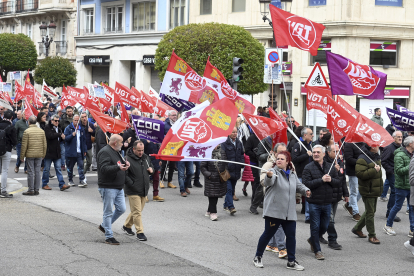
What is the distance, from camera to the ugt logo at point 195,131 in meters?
7.89

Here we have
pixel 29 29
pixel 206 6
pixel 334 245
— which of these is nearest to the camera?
pixel 334 245

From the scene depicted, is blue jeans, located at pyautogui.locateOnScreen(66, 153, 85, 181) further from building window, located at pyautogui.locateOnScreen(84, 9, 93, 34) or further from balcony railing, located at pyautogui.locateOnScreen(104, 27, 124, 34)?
building window, located at pyautogui.locateOnScreen(84, 9, 93, 34)

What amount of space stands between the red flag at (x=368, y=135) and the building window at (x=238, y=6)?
2358cm

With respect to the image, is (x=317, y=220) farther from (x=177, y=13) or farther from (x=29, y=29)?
(x=29, y=29)

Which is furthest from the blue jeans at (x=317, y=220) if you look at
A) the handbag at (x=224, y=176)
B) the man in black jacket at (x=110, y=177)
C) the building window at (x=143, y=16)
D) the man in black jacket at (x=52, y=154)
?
the building window at (x=143, y=16)

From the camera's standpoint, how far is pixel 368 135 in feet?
30.9

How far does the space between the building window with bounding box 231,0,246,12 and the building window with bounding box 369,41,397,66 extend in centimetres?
745

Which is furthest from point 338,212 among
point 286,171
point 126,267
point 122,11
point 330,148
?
point 122,11

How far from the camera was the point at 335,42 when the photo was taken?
92.6 feet

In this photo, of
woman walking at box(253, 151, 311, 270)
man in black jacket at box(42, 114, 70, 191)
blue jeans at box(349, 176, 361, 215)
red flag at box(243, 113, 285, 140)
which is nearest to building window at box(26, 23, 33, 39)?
man in black jacket at box(42, 114, 70, 191)

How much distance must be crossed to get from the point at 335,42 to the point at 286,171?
2148cm

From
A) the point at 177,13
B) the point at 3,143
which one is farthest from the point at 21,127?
the point at 177,13

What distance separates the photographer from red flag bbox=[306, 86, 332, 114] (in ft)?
37.9

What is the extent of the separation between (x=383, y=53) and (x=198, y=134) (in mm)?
22469
